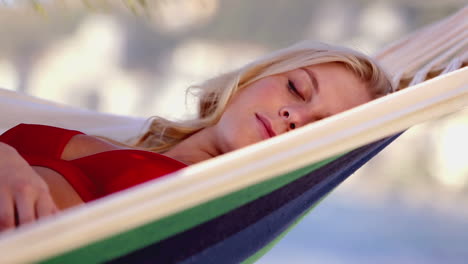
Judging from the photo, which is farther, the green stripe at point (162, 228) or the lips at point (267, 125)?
the lips at point (267, 125)

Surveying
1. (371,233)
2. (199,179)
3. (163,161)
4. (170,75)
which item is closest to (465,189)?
(371,233)

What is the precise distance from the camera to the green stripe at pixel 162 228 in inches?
26.1

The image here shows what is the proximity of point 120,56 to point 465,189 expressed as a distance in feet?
10.0

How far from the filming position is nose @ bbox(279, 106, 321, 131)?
4.41 ft

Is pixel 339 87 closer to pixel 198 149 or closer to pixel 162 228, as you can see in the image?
pixel 198 149

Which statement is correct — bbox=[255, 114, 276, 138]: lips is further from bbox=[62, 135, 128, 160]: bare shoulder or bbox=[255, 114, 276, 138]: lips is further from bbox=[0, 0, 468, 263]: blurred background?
bbox=[0, 0, 468, 263]: blurred background

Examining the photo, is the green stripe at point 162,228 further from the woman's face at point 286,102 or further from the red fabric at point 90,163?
the woman's face at point 286,102

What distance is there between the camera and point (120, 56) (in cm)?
575

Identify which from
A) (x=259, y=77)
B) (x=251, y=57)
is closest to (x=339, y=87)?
(x=259, y=77)

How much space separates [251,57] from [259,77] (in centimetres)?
461

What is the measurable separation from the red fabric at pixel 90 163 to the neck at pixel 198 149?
0.67 feet

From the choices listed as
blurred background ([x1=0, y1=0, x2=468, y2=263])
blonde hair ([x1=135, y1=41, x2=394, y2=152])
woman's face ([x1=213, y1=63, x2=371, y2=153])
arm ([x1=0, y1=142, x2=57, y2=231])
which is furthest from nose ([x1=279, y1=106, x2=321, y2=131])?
blurred background ([x1=0, y1=0, x2=468, y2=263])

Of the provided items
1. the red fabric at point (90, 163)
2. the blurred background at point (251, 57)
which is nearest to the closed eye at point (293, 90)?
the red fabric at point (90, 163)

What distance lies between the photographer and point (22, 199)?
77 centimetres
